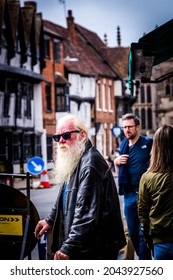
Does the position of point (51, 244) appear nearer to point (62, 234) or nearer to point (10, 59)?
point (62, 234)

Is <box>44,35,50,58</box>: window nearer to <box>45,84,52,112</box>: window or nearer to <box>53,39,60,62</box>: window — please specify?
<box>53,39,60,62</box>: window

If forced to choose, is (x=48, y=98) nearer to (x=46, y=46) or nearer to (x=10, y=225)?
(x=46, y=46)

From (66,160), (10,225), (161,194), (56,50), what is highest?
(56,50)

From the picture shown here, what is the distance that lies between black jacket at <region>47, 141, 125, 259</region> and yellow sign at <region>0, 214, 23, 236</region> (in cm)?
25

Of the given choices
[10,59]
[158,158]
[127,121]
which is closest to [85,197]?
Answer: [158,158]

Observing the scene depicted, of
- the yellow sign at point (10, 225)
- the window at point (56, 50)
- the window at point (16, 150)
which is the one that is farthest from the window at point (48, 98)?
the yellow sign at point (10, 225)

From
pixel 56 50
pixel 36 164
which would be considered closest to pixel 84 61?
pixel 56 50

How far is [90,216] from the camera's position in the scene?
2723 millimetres

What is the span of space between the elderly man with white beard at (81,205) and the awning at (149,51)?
98 centimetres

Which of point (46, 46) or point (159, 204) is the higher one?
point (46, 46)

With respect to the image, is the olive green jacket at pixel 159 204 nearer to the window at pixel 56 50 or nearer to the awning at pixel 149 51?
the awning at pixel 149 51

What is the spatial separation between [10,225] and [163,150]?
68cm

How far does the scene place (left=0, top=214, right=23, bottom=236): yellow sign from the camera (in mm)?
3135
